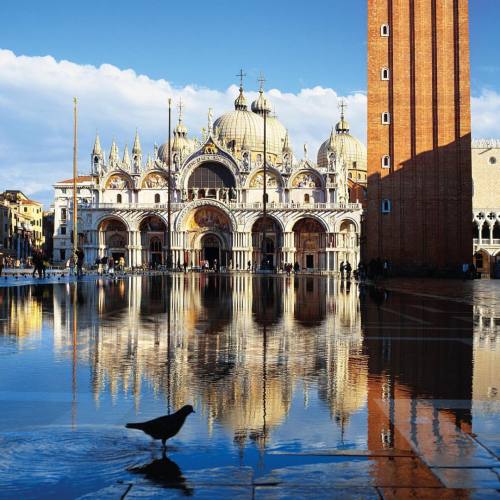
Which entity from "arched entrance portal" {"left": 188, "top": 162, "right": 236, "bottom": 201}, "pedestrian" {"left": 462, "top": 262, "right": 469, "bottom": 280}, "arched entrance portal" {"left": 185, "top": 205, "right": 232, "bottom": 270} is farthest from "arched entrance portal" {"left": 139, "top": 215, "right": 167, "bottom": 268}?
"pedestrian" {"left": 462, "top": 262, "right": 469, "bottom": 280}

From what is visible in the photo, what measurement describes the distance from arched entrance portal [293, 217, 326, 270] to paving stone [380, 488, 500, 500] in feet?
229

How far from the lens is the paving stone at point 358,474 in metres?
3.91

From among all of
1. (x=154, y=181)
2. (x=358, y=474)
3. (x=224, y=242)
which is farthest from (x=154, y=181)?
(x=358, y=474)

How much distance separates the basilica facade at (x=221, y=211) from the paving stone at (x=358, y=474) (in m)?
67.5

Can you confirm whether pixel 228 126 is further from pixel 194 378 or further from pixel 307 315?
pixel 194 378

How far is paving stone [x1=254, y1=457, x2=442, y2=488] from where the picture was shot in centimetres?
391

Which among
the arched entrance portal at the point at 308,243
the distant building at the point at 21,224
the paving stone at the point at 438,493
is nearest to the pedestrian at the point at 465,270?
the arched entrance portal at the point at 308,243

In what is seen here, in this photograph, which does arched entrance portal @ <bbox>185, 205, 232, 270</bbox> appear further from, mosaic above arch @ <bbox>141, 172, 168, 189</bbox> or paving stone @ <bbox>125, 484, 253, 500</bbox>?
paving stone @ <bbox>125, 484, 253, 500</bbox>

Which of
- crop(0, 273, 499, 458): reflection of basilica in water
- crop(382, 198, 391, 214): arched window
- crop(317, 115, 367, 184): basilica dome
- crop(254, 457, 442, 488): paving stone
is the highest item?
crop(317, 115, 367, 184): basilica dome

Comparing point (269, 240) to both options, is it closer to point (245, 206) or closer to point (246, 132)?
point (245, 206)

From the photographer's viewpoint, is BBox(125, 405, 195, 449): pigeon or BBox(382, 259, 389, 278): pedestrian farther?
BBox(382, 259, 389, 278): pedestrian

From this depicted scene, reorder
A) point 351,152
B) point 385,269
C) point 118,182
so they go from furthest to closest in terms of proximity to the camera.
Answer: point 351,152, point 118,182, point 385,269

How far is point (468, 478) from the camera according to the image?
156 inches

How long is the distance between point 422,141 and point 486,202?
33894 millimetres
